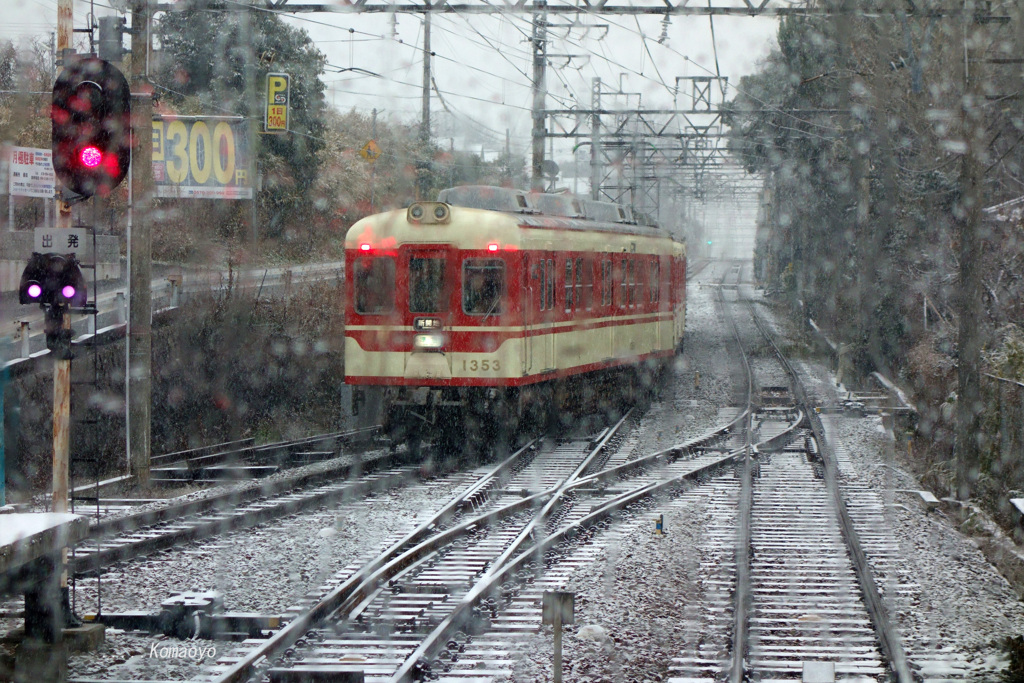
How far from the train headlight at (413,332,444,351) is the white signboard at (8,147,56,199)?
4.79m

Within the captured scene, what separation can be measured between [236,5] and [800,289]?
33.7 metres

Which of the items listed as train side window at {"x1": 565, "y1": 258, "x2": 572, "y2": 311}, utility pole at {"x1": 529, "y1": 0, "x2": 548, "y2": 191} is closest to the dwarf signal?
train side window at {"x1": 565, "y1": 258, "x2": 572, "y2": 311}

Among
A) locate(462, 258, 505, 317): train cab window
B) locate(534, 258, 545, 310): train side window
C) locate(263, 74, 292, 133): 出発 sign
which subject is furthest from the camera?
locate(263, 74, 292, 133): 出発 sign

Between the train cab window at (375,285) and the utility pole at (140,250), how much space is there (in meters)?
2.88

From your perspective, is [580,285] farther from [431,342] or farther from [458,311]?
[431,342]

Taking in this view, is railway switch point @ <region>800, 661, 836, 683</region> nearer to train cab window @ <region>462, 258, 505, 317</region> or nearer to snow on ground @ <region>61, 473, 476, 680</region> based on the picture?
snow on ground @ <region>61, 473, 476, 680</region>

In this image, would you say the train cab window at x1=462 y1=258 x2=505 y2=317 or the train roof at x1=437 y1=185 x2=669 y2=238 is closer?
the train cab window at x1=462 y1=258 x2=505 y2=317

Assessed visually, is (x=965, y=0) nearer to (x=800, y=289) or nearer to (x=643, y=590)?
(x=643, y=590)

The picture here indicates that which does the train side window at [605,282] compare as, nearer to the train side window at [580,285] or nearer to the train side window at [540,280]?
the train side window at [580,285]

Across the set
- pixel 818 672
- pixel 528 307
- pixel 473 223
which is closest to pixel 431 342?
pixel 528 307

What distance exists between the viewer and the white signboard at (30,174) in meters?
11.4

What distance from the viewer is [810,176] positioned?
37438 mm

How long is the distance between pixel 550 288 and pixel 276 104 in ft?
39.6

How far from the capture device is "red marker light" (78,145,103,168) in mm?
7176
